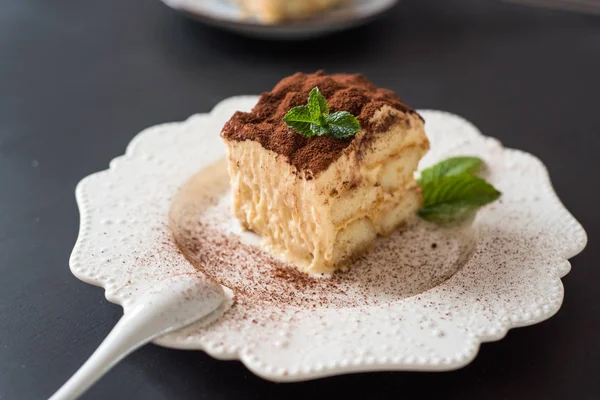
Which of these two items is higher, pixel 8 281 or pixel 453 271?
pixel 8 281

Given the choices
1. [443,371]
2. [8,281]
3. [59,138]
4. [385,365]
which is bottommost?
[443,371]

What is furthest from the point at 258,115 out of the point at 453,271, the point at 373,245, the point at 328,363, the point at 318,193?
the point at 328,363

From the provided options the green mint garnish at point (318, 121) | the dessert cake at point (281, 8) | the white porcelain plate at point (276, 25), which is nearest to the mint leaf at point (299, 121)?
the green mint garnish at point (318, 121)

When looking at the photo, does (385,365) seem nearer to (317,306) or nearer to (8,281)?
(317,306)

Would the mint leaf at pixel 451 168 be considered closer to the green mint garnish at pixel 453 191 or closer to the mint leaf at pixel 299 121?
the green mint garnish at pixel 453 191

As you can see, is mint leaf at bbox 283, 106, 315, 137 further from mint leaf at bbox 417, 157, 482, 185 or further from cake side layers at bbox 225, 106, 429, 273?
mint leaf at bbox 417, 157, 482, 185

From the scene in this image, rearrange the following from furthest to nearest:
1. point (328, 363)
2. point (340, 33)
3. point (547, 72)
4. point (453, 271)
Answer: point (340, 33), point (547, 72), point (453, 271), point (328, 363)

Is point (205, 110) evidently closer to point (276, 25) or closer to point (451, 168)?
point (276, 25)

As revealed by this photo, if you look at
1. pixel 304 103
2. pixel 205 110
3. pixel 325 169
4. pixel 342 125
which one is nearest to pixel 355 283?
pixel 325 169

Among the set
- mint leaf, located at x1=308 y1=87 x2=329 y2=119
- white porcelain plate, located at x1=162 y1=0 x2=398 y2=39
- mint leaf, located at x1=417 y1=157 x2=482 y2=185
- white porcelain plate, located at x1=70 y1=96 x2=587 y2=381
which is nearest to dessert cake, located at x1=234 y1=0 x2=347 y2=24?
white porcelain plate, located at x1=162 y1=0 x2=398 y2=39
